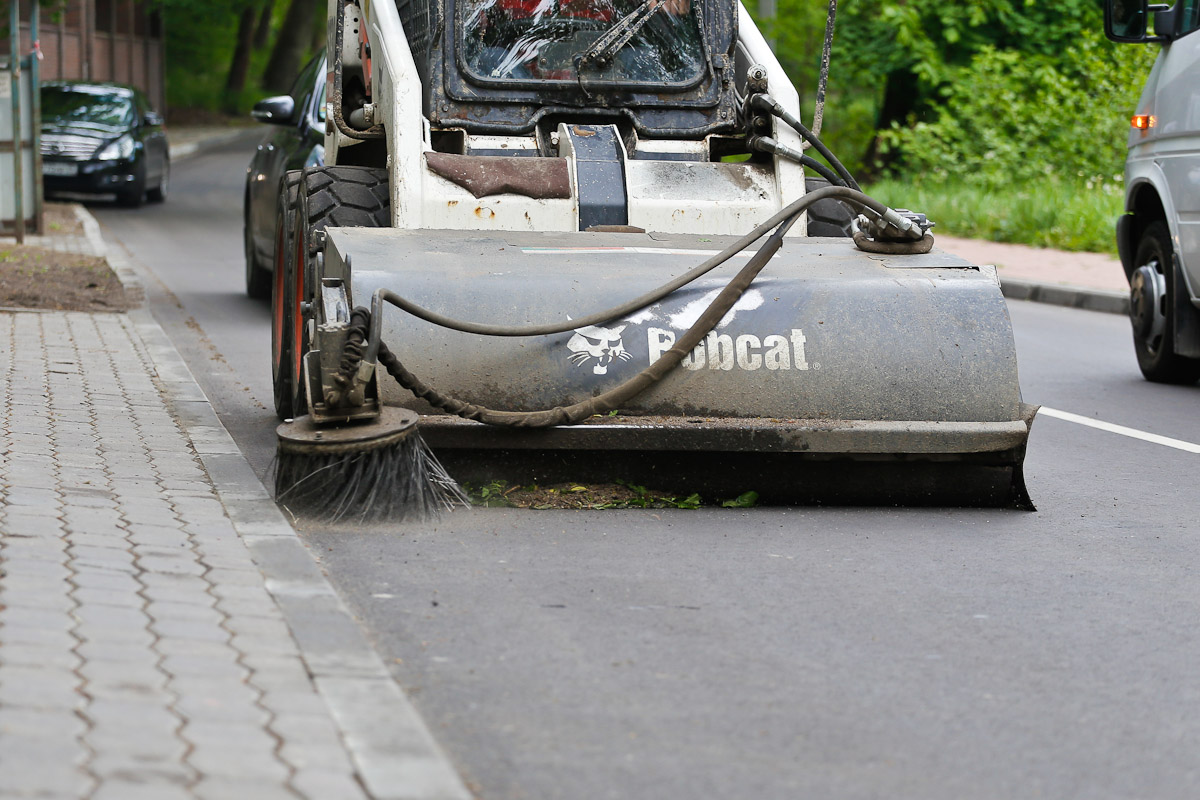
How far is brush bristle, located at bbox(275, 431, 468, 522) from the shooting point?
532 cm

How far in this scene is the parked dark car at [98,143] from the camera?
77.7 ft

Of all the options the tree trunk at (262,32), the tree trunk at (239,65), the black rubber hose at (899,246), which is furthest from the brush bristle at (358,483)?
the tree trunk at (262,32)

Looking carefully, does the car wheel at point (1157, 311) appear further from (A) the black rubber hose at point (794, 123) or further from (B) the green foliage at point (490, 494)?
(B) the green foliage at point (490, 494)

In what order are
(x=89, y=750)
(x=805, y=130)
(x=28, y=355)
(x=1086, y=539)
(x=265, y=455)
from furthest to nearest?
(x=28, y=355)
(x=805, y=130)
(x=265, y=455)
(x=1086, y=539)
(x=89, y=750)

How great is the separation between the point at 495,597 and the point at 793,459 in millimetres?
1566

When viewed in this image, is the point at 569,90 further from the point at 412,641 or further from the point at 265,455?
the point at 412,641

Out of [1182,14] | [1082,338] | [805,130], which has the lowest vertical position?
[1082,338]

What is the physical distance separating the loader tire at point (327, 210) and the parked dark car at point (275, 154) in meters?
3.99

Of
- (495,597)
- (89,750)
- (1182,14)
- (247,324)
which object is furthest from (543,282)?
(247,324)

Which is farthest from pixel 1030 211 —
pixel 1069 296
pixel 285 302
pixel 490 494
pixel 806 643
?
pixel 806 643

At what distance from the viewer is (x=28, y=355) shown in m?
8.78

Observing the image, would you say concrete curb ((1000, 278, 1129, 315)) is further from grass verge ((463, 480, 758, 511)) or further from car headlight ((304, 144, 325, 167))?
grass verge ((463, 480, 758, 511))

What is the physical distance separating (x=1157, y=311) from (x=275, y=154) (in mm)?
6524

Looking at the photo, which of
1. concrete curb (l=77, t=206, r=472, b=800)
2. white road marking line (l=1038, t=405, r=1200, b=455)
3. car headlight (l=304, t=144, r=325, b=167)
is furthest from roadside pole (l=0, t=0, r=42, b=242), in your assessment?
white road marking line (l=1038, t=405, r=1200, b=455)
